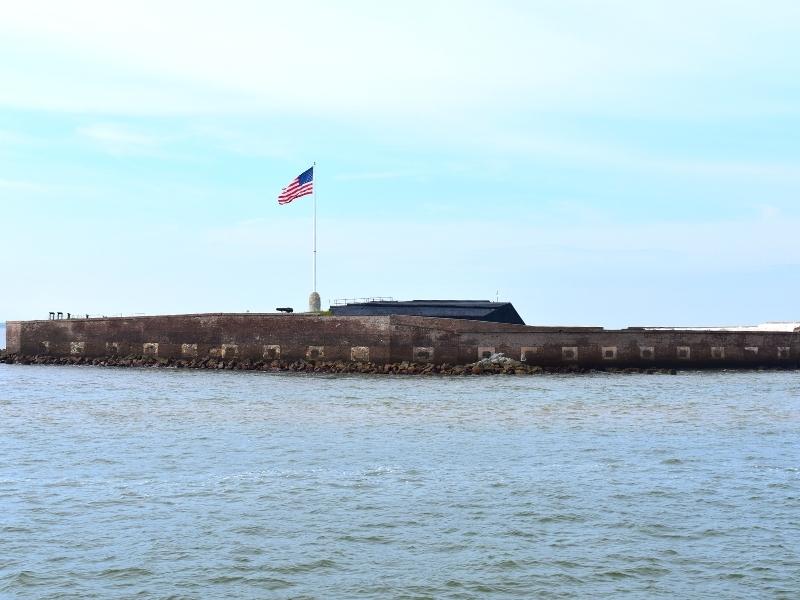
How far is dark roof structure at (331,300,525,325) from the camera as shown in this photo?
4919cm

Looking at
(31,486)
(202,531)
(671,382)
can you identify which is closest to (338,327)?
(671,382)

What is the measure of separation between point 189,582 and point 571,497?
724cm

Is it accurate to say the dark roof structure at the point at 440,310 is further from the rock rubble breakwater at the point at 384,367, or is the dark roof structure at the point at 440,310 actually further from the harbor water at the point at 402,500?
the harbor water at the point at 402,500

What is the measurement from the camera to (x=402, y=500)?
16.3 m

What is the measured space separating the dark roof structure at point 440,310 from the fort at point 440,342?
24cm

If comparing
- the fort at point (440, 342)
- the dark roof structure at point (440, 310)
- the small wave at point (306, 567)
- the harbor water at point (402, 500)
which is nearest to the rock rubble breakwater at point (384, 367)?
the fort at point (440, 342)

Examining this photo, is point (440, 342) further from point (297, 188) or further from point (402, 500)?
point (402, 500)

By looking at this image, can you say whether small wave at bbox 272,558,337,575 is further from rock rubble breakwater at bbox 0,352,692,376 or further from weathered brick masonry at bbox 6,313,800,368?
weathered brick masonry at bbox 6,313,800,368

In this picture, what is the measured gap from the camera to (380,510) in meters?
15.6

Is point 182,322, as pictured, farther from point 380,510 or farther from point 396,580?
point 396,580

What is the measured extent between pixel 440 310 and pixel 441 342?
6.53 metres

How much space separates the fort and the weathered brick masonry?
0.15 feet

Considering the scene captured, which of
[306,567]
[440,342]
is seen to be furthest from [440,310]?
[306,567]

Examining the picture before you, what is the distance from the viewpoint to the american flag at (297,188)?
48.1m
